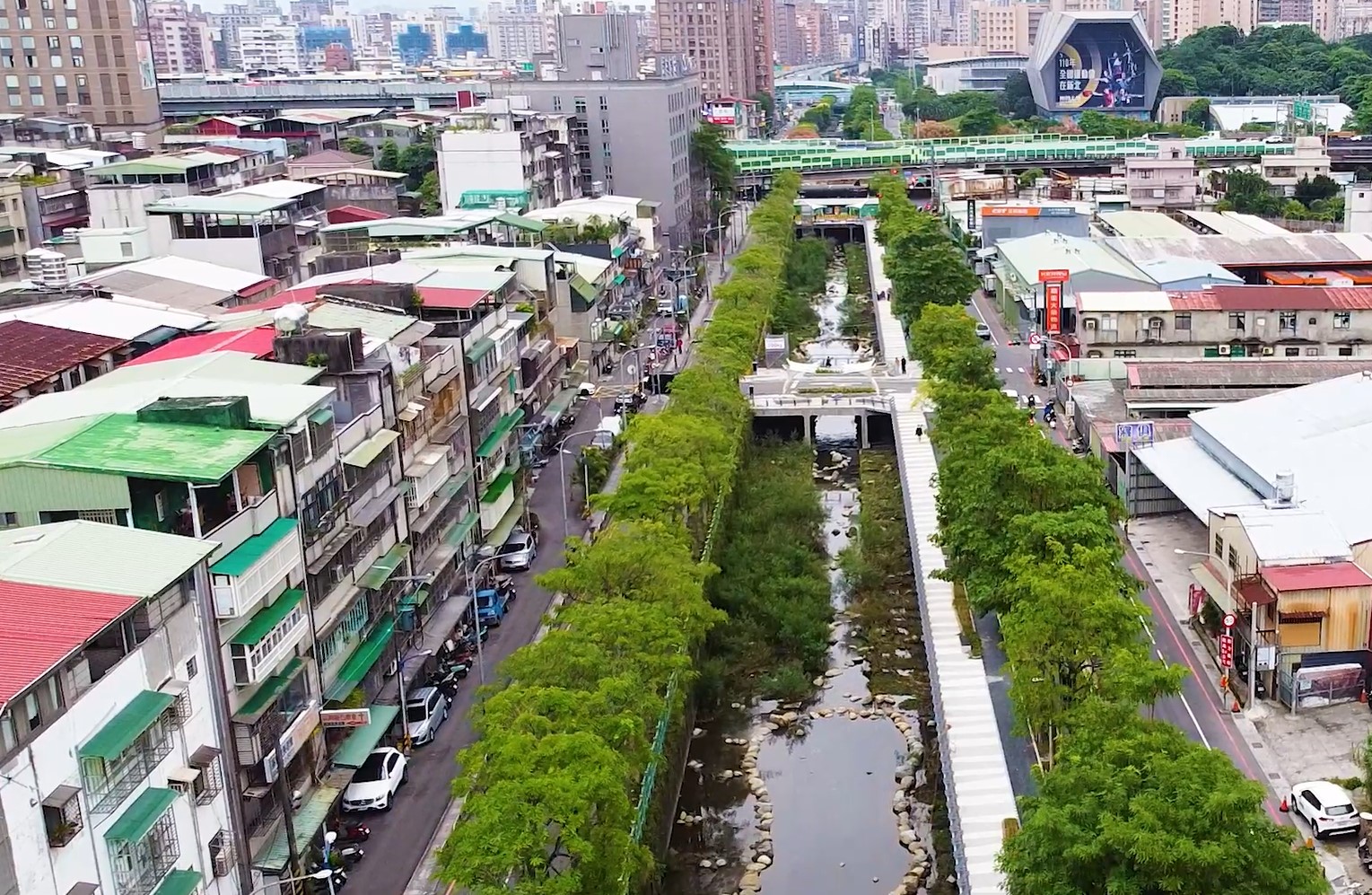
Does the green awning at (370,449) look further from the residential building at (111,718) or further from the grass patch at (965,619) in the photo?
the grass patch at (965,619)

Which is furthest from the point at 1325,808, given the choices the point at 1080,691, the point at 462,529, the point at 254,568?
the point at 462,529

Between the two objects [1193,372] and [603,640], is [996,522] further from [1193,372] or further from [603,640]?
[1193,372]

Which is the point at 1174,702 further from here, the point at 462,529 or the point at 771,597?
the point at 462,529

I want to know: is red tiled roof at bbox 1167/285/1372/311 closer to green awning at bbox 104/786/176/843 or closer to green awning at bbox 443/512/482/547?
green awning at bbox 443/512/482/547

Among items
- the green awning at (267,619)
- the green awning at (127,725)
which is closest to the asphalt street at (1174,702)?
the green awning at (267,619)

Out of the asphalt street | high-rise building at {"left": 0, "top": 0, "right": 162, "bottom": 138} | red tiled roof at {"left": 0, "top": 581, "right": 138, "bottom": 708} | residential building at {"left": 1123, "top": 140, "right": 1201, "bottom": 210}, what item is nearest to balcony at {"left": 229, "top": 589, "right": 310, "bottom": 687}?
red tiled roof at {"left": 0, "top": 581, "right": 138, "bottom": 708}

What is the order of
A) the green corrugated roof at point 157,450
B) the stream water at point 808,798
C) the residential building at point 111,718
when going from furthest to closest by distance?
the stream water at point 808,798
the green corrugated roof at point 157,450
the residential building at point 111,718
